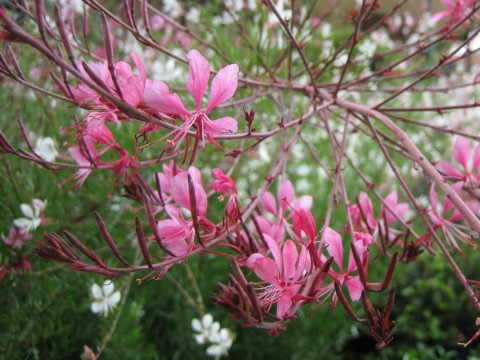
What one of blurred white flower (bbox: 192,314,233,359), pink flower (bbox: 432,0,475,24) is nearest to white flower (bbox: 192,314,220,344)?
blurred white flower (bbox: 192,314,233,359)

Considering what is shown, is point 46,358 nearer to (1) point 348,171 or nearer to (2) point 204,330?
(2) point 204,330

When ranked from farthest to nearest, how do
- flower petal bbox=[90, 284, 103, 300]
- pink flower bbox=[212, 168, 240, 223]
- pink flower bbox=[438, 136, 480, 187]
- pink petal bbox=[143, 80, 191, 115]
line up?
flower petal bbox=[90, 284, 103, 300] < pink flower bbox=[438, 136, 480, 187] < pink flower bbox=[212, 168, 240, 223] < pink petal bbox=[143, 80, 191, 115]

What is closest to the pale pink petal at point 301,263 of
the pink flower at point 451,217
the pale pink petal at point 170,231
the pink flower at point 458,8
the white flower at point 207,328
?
the pale pink petal at point 170,231

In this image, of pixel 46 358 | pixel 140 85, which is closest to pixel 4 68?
pixel 140 85

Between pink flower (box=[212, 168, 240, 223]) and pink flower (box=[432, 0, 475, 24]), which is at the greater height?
pink flower (box=[432, 0, 475, 24])

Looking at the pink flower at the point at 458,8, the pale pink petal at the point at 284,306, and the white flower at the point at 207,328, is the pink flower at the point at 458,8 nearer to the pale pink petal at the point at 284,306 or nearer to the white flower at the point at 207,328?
the pale pink petal at the point at 284,306

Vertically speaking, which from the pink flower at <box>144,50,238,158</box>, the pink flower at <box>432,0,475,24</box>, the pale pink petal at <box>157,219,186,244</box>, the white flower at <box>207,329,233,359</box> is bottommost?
the white flower at <box>207,329,233,359</box>

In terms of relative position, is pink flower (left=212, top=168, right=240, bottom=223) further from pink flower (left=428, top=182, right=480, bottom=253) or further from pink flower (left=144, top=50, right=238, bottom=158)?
pink flower (left=428, top=182, right=480, bottom=253)
